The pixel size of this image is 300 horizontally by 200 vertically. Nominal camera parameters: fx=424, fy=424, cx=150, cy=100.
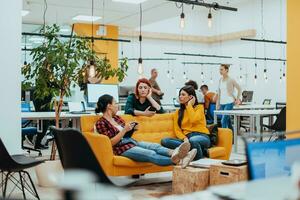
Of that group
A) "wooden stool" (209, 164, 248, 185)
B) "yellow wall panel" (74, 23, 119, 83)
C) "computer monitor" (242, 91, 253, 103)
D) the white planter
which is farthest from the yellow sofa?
"computer monitor" (242, 91, 253, 103)

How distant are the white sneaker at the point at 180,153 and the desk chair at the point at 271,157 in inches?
98.3

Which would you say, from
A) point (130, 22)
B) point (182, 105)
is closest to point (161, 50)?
point (130, 22)

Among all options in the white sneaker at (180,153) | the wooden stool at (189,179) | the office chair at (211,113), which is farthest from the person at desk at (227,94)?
the wooden stool at (189,179)

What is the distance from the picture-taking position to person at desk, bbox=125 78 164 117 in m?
5.52

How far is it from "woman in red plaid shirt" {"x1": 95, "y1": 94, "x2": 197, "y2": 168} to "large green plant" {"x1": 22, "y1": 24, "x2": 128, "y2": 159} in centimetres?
63

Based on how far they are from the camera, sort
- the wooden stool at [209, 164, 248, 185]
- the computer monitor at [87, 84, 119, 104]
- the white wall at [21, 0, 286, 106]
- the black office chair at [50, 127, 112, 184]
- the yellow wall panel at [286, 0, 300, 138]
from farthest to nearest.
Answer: the white wall at [21, 0, 286, 106]
the computer monitor at [87, 84, 119, 104]
the yellow wall panel at [286, 0, 300, 138]
the wooden stool at [209, 164, 248, 185]
the black office chair at [50, 127, 112, 184]

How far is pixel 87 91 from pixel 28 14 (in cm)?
542

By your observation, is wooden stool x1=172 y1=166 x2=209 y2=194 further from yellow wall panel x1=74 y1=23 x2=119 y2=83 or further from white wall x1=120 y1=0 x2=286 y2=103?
white wall x1=120 y1=0 x2=286 y2=103

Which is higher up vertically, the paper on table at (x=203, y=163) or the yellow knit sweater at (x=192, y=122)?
the yellow knit sweater at (x=192, y=122)

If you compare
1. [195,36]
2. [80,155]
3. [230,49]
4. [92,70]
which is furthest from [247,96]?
[80,155]

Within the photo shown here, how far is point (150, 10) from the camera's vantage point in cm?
1074

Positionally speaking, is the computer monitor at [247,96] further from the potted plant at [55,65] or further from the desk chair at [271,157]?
the desk chair at [271,157]

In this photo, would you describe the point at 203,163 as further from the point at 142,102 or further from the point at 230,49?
the point at 230,49

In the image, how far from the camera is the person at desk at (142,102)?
5516 millimetres
